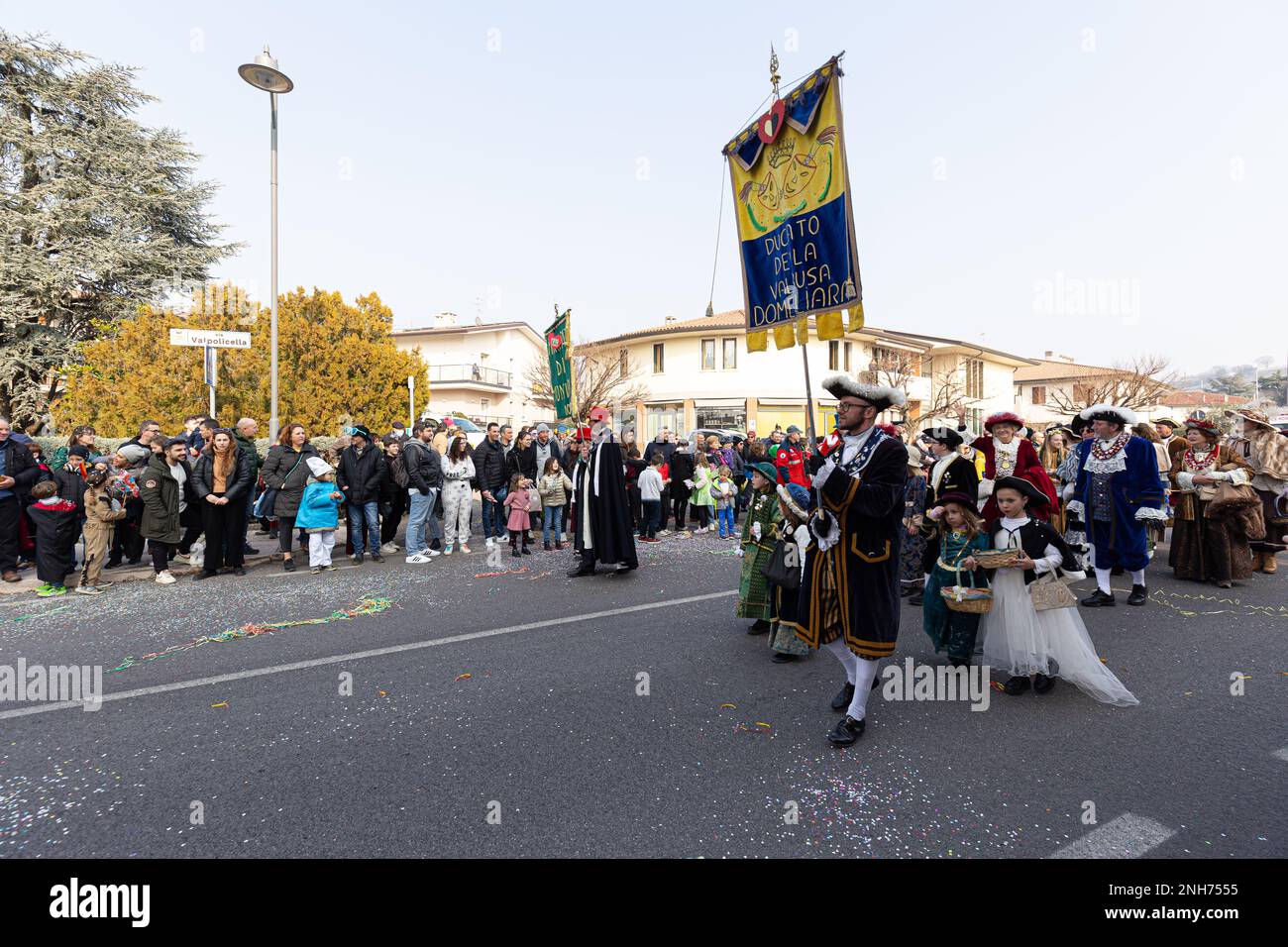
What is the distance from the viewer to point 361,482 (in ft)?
31.1

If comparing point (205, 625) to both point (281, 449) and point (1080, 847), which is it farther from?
point (1080, 847)

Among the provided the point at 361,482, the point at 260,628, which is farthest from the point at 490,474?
the point at 260,628

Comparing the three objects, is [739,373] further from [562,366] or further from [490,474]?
[562,366]

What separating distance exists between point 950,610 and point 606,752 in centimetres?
256

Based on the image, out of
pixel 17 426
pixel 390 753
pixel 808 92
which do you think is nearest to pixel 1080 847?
pixel 390 753

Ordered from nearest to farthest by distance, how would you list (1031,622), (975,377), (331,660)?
1. (1031,622)
2. (331,660)
3. (975,377)

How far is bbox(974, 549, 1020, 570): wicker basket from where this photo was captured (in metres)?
4.33

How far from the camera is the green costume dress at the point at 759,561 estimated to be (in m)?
5.66

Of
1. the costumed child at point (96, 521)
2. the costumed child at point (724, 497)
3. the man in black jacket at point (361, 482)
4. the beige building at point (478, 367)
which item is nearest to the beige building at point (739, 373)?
the beige building at point (478, 367)

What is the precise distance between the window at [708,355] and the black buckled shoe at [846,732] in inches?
1326

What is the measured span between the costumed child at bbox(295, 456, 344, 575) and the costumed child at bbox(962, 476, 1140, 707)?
25.4ft

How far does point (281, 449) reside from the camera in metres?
9.27

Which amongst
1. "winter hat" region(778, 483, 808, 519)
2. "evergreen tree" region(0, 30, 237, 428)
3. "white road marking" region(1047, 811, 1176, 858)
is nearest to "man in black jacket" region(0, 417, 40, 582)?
"winter hat" region(778, 483, 808, 519)
